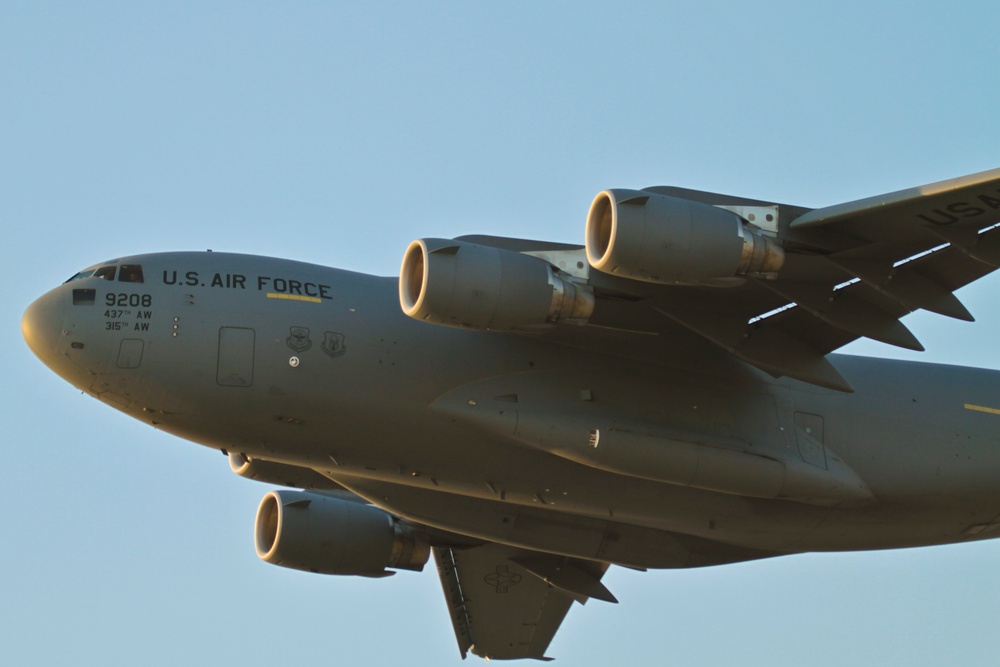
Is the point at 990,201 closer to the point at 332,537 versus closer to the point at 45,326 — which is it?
the point at 45,326

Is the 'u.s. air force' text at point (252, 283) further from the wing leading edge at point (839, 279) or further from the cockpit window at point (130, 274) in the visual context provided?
the wing leading edge at point (839, 279)

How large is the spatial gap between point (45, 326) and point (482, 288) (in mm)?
4001

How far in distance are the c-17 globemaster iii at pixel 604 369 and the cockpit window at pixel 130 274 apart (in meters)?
0.02

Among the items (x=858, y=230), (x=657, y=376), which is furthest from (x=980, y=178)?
(x=657, y=376)

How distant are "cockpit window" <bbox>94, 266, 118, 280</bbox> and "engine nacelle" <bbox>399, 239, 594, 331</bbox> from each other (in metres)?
2.81

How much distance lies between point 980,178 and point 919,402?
4377 mm

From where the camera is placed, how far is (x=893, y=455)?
1559cm

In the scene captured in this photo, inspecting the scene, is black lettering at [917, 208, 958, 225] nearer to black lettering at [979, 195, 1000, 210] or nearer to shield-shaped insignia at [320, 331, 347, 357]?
black lettering at [979, 195, 1000, 210]

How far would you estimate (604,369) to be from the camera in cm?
1452

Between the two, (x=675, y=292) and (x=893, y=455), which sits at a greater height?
(x=675, y=292)

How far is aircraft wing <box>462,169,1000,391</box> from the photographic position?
1263 cm

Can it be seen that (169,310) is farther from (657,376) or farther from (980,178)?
(980,178)

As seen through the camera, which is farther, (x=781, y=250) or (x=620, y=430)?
(x=620, y=430)

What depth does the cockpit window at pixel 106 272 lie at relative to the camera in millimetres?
14008
